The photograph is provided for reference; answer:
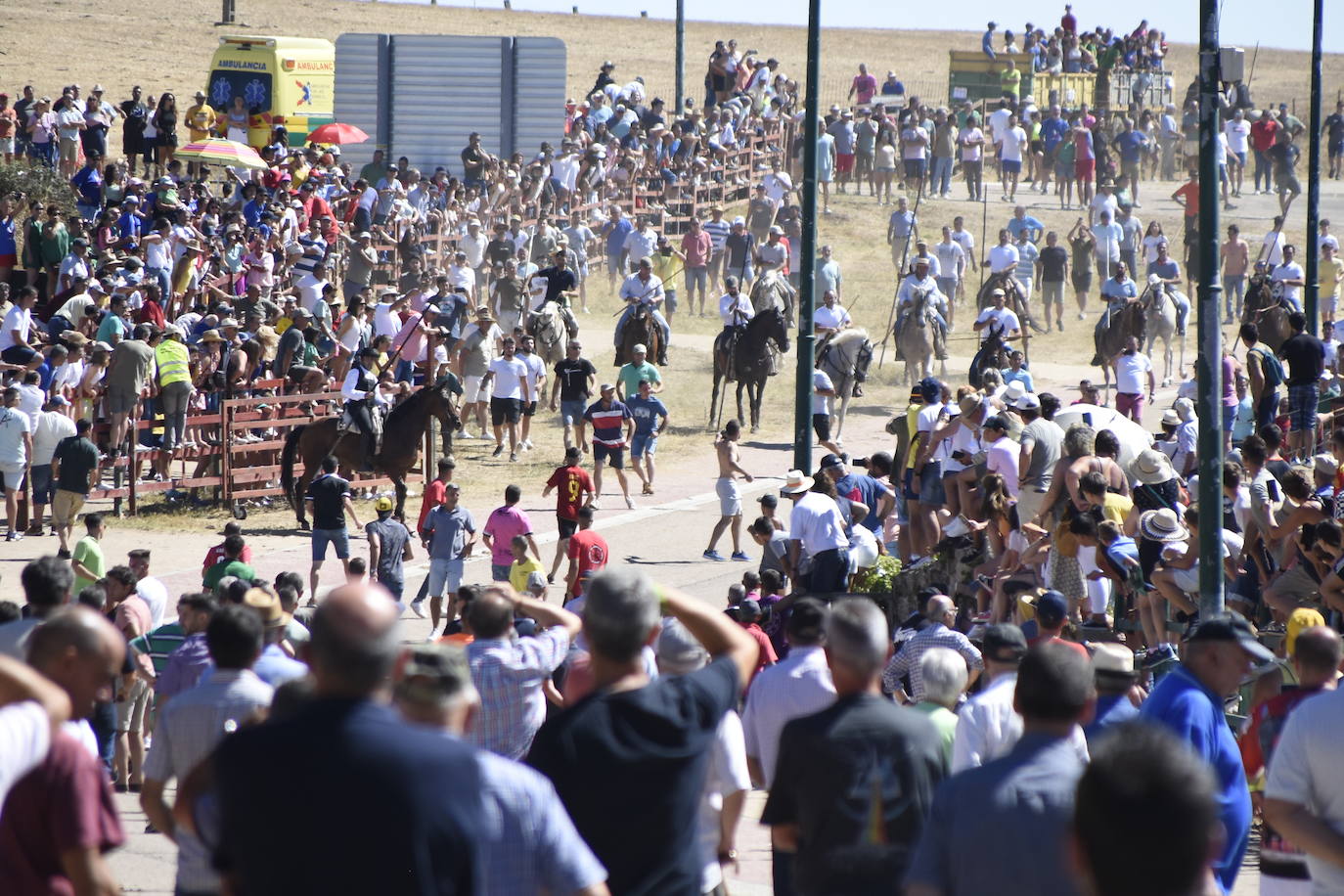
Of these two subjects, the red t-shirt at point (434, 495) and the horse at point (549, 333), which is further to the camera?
the horse at point (549, 333)

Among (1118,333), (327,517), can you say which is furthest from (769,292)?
(327,517)

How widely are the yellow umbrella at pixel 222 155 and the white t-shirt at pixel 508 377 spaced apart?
8.89 m

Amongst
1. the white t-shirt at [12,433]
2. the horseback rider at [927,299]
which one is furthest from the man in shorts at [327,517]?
the horseback rider at [927,299]

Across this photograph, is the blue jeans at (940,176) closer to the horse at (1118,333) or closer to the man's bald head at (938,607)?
the horse at (1118,333)

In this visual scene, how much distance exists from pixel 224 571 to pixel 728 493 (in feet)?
22.1

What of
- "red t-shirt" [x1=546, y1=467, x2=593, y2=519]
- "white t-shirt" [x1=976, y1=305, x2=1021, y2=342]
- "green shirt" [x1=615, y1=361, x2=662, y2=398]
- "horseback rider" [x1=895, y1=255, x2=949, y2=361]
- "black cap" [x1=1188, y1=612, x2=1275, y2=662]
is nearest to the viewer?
"black cap" [x1=1188, y1=612, x2=1275, y2=662]

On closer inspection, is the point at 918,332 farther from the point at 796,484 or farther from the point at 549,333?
the point at 796,484

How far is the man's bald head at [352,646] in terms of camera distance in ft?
12.1

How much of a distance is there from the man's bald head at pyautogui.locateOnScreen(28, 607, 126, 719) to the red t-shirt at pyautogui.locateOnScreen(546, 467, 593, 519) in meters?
12.9

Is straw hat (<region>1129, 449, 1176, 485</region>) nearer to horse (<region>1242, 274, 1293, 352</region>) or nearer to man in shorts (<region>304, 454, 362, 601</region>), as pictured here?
man in shorts (<region>304, 454, 362, 601</region>)

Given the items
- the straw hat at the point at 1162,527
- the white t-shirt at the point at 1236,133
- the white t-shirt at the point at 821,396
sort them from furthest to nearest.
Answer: the white t-shirt at the point at 1236,133
the white t-shirt at the point at 821,396
the straw hat at the point at 1162,527

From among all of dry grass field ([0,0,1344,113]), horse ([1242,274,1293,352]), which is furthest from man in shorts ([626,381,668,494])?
A: dry grass field ([0,0,1344,113])

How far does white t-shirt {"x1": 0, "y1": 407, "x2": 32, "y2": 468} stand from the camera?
18250 millimetres

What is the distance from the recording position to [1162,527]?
39.9 ft
